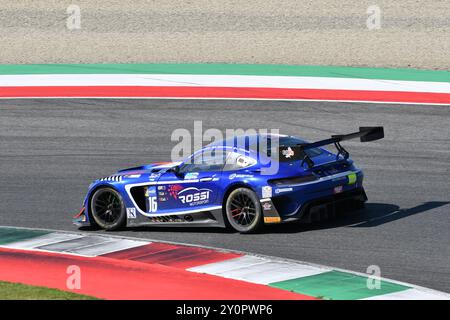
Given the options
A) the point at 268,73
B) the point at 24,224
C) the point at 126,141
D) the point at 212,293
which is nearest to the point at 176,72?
the point at 268,73

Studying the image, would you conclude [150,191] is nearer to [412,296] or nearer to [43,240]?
[43,240]

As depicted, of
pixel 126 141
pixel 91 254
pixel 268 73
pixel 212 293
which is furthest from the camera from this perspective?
pixel 268 73

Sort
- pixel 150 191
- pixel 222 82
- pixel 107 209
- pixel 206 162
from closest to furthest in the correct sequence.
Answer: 1. pixel 206 162
2. pixel 150 191
3. pixel 107 209
4. pixel 222 82

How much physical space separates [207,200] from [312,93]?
9942 mm

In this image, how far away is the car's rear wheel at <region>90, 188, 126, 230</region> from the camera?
16078 mm

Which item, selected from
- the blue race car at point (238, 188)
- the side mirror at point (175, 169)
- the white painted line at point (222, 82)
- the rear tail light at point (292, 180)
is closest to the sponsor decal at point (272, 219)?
the blue race car at point (238, 188)

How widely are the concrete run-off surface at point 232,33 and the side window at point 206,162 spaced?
13031 mm

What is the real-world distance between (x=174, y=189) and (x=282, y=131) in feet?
21.3

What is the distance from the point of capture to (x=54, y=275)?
13.5 metres

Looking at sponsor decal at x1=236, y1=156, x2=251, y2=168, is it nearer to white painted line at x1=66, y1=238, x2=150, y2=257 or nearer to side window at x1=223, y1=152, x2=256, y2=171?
side window at x1=223, y1=152, x2=256, y2=171

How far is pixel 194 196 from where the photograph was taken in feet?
50.7

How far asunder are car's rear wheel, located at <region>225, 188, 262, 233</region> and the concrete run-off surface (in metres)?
13.5

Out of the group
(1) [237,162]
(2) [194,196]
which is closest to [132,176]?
(2) [194,196]

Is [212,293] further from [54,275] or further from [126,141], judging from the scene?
[126,141]
